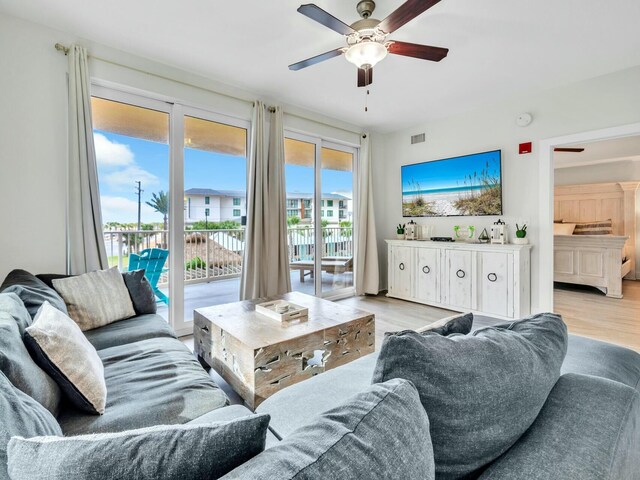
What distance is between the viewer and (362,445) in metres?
0.51

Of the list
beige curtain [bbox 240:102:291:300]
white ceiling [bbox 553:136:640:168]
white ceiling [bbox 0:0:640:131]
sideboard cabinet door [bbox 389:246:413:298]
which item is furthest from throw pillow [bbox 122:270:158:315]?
white ceiling [bbox 553:136:640:168]

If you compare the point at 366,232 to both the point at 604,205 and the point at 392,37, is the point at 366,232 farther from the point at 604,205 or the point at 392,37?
the point at 604,205

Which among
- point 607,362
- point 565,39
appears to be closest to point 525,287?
point 565,39

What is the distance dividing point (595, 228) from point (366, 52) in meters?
6.17

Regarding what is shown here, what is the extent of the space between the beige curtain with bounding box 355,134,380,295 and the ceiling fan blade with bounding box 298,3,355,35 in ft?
9.00

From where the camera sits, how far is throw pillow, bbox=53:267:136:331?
81.4 inches

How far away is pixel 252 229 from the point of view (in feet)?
11.4

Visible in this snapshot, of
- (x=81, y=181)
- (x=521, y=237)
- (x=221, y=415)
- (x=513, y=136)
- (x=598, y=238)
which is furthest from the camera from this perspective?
(x=598, y=238)

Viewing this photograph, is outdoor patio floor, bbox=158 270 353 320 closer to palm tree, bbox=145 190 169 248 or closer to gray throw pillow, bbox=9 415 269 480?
palm tree, bbox=145 190 169 248

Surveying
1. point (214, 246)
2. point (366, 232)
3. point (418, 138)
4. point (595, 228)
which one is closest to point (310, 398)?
point (214, 246)

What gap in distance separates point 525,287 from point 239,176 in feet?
11.3

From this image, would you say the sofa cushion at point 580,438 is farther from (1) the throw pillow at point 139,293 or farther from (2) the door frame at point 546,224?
(2) the door frame at point 546,224

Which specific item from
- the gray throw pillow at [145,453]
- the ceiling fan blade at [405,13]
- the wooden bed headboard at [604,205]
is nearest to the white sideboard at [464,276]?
the ceiling fan blade at [405,13]

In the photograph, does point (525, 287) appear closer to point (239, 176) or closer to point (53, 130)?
point (239, 176)
